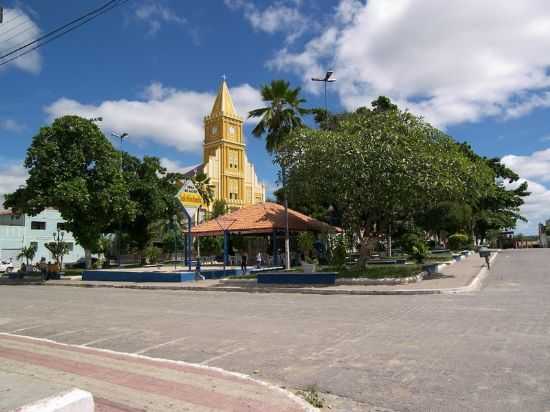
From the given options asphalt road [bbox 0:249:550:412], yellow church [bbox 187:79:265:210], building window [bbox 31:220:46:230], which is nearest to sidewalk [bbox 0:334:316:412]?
asphalt road [bbox 0:249:550:412]

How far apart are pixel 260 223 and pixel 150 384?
2360 centimetres

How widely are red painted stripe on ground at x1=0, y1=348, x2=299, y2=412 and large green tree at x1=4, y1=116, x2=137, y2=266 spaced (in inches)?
891

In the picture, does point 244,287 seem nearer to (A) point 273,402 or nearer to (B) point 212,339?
(B) point 212,339

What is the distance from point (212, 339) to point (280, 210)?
2280cm

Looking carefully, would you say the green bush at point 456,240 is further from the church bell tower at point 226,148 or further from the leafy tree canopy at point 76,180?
the church bell tower at point 226,148

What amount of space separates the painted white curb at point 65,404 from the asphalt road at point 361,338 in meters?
2.94

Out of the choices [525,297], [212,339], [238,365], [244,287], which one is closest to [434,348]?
[238,365]

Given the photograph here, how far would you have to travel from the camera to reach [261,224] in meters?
29.2

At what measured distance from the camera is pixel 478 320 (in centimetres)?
987

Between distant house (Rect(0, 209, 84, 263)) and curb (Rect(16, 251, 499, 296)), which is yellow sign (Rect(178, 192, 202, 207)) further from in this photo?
distant house (Rect(0, 209, 84, 263))

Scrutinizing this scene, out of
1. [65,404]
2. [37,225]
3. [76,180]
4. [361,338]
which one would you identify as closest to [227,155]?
[37,225]

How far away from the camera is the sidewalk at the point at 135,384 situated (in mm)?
5105

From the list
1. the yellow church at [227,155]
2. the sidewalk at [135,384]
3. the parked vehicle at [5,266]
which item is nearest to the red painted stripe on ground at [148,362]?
the sidewalk at [135,384]

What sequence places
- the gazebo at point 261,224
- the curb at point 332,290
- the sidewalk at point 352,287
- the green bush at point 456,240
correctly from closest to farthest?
the curb at point 332,290
the sidewalk at point 352,287
the gazebo at point 261,224
the green bush at point 456,240
